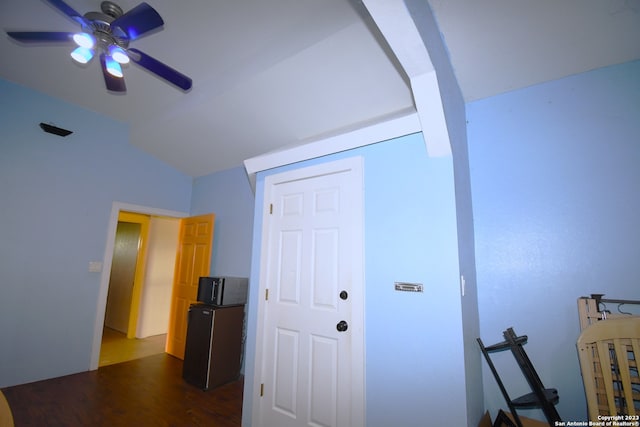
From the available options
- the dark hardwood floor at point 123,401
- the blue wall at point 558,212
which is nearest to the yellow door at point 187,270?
the dark hardwood floor at point 123,401

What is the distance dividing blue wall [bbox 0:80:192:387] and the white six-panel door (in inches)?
112

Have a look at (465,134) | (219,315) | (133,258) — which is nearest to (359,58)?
(465,134)

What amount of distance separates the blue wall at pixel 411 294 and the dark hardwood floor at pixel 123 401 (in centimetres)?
165

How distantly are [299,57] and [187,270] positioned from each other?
11.6 feet

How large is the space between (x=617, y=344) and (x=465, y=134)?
72.3 inches

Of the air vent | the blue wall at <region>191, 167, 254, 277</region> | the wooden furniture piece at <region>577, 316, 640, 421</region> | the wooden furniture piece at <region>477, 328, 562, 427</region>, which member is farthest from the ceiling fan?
the wooden furniture piece at <region>477, 328, 562, 427</region>

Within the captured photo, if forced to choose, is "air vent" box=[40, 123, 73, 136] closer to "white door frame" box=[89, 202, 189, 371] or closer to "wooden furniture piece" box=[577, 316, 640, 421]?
"white door frame" box=[89, 202, 189, 371]

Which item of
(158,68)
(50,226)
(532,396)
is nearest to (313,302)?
(532,396)

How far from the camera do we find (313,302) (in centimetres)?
216

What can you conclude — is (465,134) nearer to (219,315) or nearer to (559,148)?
(559,148)

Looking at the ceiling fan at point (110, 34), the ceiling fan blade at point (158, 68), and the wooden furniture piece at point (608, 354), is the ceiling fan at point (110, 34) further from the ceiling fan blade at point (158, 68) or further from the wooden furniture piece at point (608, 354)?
the wooden furniture piece at point (608, 354)

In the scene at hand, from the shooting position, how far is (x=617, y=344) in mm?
1167

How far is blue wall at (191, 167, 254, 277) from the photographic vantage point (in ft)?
12.8

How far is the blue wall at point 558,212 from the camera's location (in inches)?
75.6
